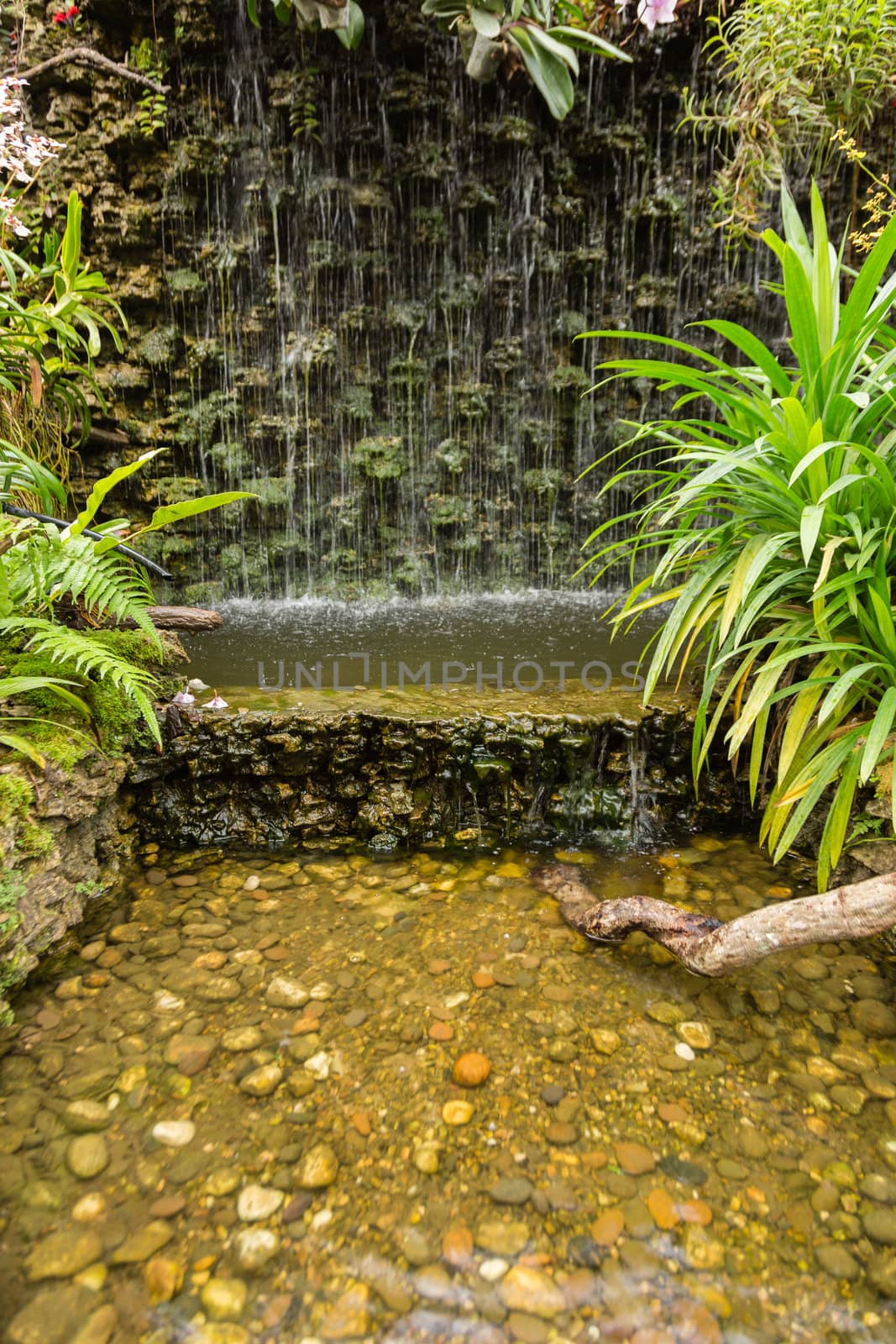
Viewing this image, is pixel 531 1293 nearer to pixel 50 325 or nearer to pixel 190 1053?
pixel 190 1053

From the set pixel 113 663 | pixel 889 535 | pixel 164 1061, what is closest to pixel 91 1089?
pixel 164 1061

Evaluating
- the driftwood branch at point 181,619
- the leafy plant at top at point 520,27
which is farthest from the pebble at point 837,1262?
the leafy plant at top at point 520,27

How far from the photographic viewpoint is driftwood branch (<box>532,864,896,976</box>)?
4.78ft

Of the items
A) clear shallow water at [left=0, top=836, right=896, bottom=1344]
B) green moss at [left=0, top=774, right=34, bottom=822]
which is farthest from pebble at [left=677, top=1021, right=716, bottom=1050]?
green moss at [left=0, top=774, right=34, bottom=822]

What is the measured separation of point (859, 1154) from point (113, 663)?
81.7 inches

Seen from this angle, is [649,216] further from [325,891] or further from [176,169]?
[325,891]

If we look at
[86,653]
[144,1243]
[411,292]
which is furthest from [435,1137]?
[411,292]

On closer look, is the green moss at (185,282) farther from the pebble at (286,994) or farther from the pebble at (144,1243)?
the pebble at (144,1243)

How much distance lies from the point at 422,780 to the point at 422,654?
4.49ft

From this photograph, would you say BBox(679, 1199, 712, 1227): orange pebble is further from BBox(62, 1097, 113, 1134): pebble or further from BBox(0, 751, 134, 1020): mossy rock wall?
BBox(0, 751, 134, 1020): mossy rock wall

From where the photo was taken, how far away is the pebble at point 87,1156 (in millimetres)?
1268

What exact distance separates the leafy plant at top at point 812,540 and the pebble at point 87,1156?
167 centimetres

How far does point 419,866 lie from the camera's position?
2256 millimetres

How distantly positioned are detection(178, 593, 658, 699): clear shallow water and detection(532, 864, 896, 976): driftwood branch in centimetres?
104
